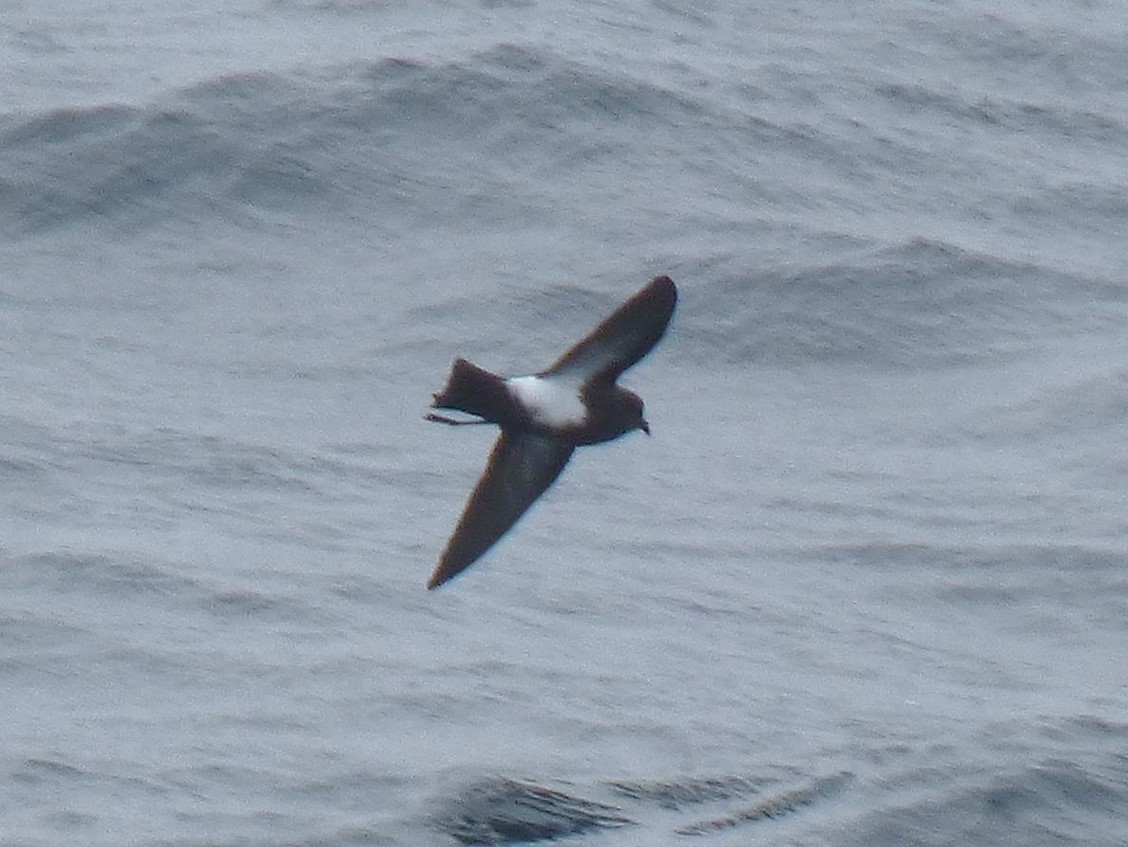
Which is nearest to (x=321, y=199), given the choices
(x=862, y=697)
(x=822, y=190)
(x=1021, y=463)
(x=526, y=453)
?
(x=822, y=190)

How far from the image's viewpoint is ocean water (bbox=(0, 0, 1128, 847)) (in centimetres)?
1044

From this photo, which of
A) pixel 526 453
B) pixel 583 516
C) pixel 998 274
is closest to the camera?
pixel 526 453

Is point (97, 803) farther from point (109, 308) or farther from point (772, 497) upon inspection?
point (109, 308)

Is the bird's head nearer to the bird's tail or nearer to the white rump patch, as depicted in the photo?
the white rump patch

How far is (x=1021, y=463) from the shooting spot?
1496 cm

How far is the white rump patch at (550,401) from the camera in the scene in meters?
9.41

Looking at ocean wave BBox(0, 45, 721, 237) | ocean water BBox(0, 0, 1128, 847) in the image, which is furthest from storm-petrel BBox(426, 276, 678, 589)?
ocean wave BBox(0, 45, 721, 237)

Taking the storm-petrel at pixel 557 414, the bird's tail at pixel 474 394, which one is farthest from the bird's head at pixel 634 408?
the bird's tail at pixel 474 394

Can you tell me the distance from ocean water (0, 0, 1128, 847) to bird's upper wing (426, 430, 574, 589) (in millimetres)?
1054

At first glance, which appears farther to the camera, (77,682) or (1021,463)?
(1021,463)

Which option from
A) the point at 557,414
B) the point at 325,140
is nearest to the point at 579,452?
the point at 325,140

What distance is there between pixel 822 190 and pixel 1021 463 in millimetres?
4322

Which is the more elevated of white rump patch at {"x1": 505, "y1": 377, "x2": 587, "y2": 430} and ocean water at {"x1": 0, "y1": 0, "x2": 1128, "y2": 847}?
white rump patch at {"x1": 505, "y1": 377, "x2": 587, "y2": 430}

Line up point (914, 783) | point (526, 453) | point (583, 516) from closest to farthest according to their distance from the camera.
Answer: point (526, 453) → point (914, 783) → point (583, 516)
